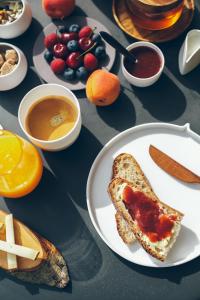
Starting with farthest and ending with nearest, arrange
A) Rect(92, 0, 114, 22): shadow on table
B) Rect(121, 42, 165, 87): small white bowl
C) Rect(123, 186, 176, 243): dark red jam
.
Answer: Rect(92, 0, 114, 22): shadow on table → Rect(121, 42, 165, 87): small white bowl → Rect(123, 186, 176, 243): dark red jam

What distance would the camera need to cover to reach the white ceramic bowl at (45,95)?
1138 millimetres

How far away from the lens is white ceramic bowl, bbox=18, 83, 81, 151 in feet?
3.73

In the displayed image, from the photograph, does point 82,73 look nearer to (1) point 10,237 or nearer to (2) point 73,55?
(2) point 73,55

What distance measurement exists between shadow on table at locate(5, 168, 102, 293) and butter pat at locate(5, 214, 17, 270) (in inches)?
2.0

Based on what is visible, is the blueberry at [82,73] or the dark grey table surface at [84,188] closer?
the dark grey table surface at [84,188]

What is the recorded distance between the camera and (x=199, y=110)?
1.23 m

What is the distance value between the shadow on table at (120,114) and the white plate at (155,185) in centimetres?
4

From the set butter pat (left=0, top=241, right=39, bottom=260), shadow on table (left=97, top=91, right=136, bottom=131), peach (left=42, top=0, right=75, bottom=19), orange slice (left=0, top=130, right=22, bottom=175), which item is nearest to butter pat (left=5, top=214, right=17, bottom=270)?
butter pat (left=0, top=241, right=39, bottom=260)

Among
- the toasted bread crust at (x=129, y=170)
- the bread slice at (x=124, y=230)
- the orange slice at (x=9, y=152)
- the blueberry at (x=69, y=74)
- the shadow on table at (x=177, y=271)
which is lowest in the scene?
the shadow on table at (x=177, y=271)

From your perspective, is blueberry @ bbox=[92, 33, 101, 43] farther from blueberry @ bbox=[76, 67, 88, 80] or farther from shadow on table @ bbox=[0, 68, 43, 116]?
shadow on table @ bbox=[0, 68, 43, 116]

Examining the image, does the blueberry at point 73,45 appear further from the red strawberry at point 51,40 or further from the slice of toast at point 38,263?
the slice of toast at point 38,263

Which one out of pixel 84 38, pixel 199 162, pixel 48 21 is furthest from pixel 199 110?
pixel 48 21

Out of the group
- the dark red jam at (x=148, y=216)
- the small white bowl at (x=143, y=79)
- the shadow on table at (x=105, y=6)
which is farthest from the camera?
the shadow on table at (x=105, y=6)

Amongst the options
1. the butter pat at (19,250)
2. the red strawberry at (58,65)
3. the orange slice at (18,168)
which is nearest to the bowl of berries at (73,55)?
the red strawberry at (58,65)
